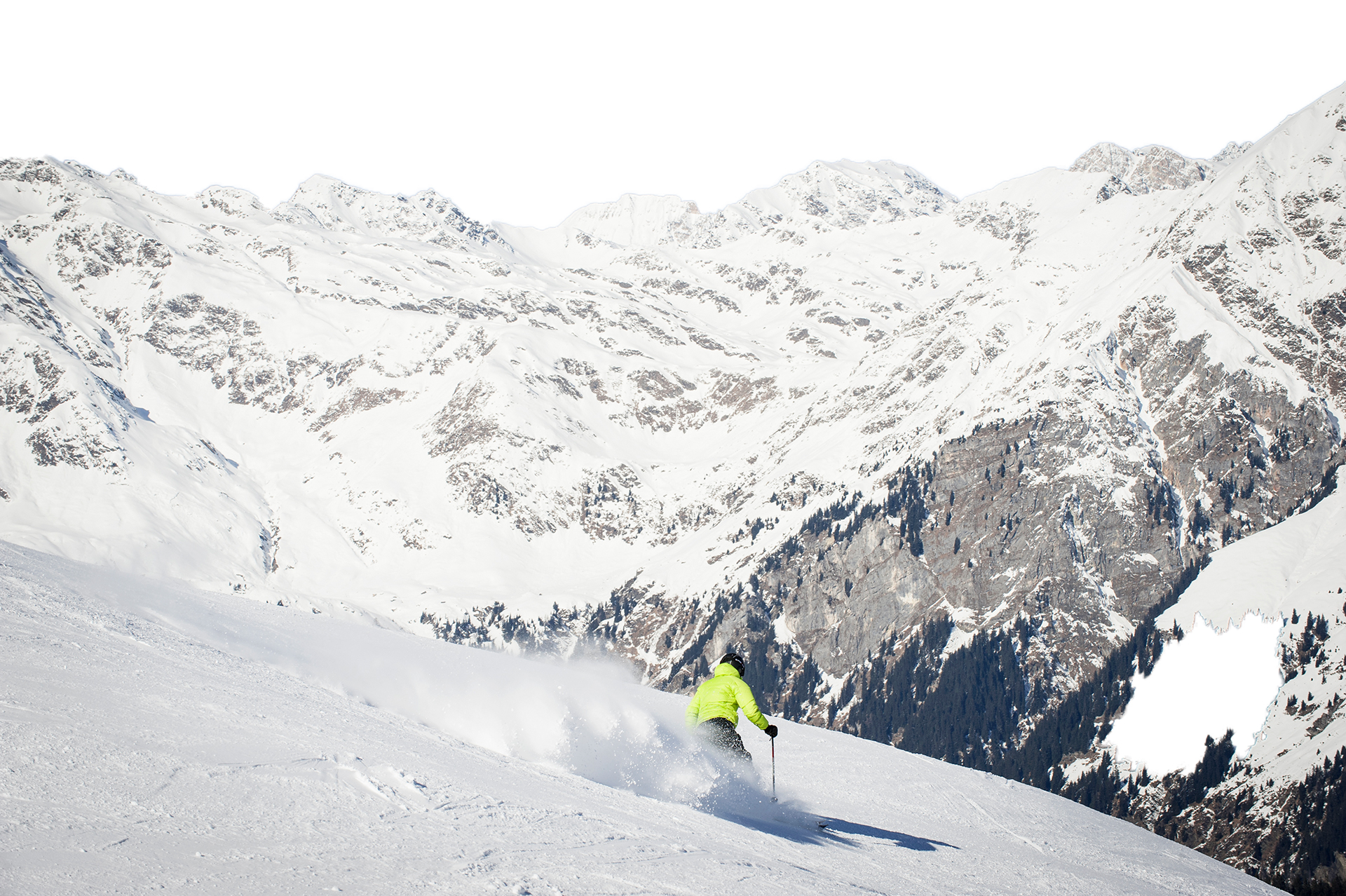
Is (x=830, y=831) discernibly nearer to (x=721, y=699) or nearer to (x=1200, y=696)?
(x=721, y=699)

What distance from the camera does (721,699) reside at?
15.0 metres

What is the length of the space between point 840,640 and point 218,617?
615ft

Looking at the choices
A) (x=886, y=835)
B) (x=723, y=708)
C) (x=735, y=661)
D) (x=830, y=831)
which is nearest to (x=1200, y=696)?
(x=886, y=835)

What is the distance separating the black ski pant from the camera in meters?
15.0

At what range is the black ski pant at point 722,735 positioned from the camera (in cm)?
1502

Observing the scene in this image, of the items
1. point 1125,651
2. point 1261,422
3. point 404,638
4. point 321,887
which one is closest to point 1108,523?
point 1125,651

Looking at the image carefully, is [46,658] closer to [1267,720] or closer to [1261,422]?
[1267,720]

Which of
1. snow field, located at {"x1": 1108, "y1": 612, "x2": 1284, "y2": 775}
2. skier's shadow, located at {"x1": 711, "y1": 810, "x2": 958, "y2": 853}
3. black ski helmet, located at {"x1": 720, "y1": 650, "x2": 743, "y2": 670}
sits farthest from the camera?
snow field, located at {"x1": 1108, "y1": 612, "x2": 1284, "y2": 775}

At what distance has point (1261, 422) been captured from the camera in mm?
198750

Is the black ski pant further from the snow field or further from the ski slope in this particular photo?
the snow field

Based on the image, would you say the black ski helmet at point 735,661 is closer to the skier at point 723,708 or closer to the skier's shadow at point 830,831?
the skier at point 723,708

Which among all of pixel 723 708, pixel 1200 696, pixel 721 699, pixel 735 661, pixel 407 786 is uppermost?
pixel 735 661

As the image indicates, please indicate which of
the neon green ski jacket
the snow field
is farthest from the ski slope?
the snow field

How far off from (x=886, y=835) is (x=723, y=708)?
3601 mm
